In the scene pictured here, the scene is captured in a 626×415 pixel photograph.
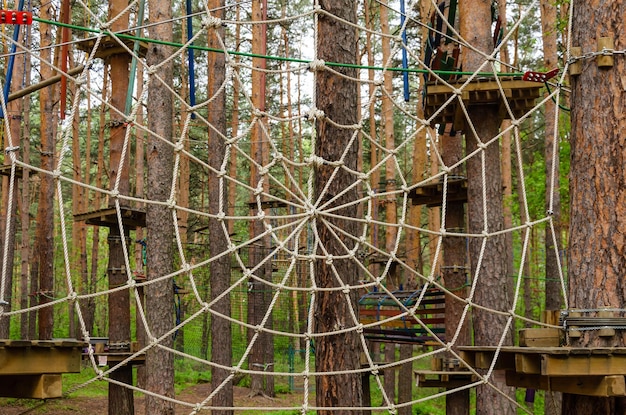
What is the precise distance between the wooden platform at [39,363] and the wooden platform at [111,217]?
4086 millimetres

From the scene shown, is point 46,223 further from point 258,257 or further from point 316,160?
point 316,160

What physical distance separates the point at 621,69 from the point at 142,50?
5428 mm

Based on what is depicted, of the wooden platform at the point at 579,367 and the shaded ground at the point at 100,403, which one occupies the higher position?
the wooden platform at the point at 579,367

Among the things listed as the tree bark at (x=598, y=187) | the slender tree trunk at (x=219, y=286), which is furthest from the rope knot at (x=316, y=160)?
the slender tree trunk at (x=219, y=286)

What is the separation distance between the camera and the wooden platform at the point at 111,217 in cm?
756

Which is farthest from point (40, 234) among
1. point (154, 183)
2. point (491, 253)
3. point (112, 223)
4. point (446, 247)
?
point (491, 253)

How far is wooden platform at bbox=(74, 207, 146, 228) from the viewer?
7.56 m

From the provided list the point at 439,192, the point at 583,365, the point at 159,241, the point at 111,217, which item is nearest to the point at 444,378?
the point at 439,192

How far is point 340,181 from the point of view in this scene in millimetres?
4637

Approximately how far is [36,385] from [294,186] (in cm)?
525

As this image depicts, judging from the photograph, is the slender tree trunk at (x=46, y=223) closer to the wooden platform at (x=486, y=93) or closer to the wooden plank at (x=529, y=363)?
the wooden platform at (x=486, y=93)

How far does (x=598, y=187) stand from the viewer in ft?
12.3

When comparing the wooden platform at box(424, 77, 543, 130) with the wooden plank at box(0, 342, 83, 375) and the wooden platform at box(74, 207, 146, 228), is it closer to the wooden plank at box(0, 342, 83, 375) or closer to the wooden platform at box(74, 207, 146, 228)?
the wooden platform at box(74, 207, 146, 228)

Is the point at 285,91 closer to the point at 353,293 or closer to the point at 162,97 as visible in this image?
the point at 162,97
